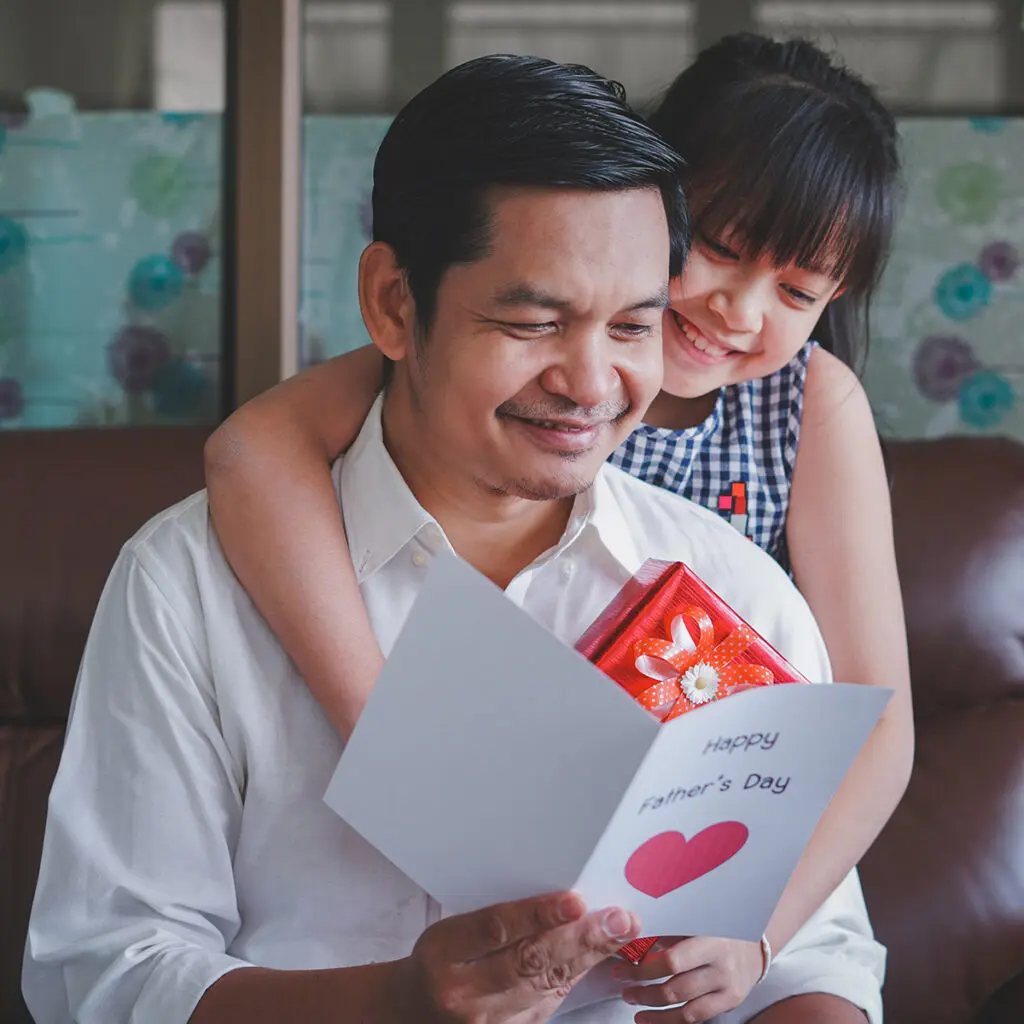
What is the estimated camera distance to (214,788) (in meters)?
1.12

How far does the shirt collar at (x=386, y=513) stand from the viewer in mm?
1191

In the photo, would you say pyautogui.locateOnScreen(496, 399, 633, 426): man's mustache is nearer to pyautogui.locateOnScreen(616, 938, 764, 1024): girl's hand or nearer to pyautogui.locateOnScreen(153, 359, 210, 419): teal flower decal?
pyautogui.locateOnScreen(616, 938, 764, 1024): girl's hand

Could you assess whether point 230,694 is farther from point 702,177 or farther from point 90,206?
point 90,206

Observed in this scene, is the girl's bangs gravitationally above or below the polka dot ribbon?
above

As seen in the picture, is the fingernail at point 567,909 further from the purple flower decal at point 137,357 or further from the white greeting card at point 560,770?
the purple flower decal at point 137,357

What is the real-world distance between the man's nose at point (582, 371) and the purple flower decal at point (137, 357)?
141cm

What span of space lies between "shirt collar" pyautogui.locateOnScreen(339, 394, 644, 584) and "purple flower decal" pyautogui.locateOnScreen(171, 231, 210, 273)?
3.68 ft

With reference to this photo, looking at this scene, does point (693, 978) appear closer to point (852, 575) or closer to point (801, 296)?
point (852, 575)

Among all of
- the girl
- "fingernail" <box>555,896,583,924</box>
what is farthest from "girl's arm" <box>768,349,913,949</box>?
"fingernail" <box>555,896,583,924</box>

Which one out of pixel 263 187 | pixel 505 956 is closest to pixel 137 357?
pixel 263 187

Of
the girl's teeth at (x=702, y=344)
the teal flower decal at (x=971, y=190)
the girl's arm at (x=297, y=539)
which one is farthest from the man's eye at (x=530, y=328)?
the teal flower decal at (x=971, y=190)

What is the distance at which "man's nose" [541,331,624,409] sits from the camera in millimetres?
1057

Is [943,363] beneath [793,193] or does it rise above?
beneath

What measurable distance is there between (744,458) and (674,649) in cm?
60
